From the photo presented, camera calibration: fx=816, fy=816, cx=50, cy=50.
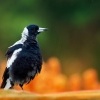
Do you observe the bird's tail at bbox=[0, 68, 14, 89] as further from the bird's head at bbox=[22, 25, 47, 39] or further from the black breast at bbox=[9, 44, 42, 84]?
the bird's head at bbox=[22, 25, 47, 39]

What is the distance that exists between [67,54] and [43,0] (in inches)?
37.0

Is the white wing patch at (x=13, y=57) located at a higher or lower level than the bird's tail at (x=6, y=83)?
higher

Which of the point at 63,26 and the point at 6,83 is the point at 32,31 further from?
the point at 63,26

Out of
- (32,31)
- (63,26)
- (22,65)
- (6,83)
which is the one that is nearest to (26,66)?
(22,65)

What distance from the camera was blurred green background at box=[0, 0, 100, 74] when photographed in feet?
30.7

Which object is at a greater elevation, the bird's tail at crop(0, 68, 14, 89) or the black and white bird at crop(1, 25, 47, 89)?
the black and white bird at crop(1, 25, 47, 89)

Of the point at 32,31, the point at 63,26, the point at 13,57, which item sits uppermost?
the point at 63,26

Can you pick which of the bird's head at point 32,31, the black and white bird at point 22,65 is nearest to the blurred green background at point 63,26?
the bird's head at point 32,31

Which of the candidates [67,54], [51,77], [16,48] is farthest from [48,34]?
[16,48]

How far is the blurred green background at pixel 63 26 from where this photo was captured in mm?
9367

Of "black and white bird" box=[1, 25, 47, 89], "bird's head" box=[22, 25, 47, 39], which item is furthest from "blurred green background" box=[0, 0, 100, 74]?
"black and white bird" box=[1, 25, 47, 89]

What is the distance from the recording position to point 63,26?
1032 cm

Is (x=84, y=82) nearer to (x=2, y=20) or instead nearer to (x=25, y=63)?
(x=2, y=20)

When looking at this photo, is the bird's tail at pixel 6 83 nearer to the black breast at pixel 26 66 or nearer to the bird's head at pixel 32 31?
the black breast at pixel 26 66
